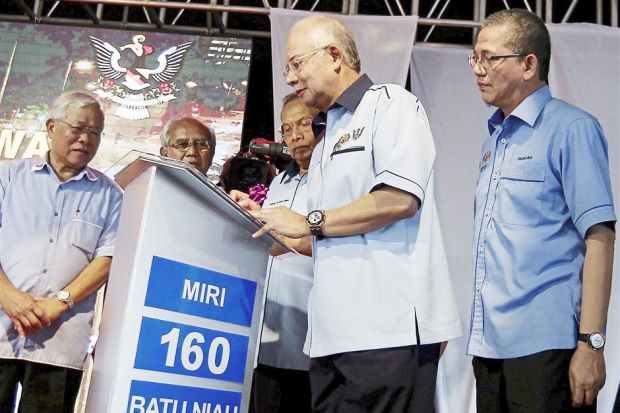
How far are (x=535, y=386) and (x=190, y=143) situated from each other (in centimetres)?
192

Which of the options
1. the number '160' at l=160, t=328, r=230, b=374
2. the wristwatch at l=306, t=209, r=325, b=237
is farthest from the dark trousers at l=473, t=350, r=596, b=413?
the number '160' at l=160, t=328, r=230, b=374

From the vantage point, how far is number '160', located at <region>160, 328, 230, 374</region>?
160cm

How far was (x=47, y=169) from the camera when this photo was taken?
3.06 metres

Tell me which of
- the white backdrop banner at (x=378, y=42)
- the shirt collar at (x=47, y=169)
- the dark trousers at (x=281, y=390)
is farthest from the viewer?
the white backdrop banner at (x=378, y=42)

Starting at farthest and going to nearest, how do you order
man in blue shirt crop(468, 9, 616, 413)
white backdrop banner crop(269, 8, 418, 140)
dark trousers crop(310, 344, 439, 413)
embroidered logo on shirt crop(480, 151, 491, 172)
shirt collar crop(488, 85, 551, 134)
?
white backdrop banner crop(269, 8, 418, 140), embroidered logo on shirt crop(480, 151, 491, 172), shirt collar crop(488, 85, 551, 134), man in blue shirt crop(468, 9, 616, 413), dark trousers crop(310, 344, 439, 413)

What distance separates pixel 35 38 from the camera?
5.43 meters

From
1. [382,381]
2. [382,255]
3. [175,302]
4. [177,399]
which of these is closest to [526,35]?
[382,255]

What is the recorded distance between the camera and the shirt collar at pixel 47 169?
3.06m

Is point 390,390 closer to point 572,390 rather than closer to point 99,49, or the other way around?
point 572,390

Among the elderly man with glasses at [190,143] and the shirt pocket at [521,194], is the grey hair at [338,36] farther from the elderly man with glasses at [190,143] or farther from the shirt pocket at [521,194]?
the elderly man with glasses at [190,143]

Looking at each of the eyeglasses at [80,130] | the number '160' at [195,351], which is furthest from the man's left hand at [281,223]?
the eyeglasses at [80,130]

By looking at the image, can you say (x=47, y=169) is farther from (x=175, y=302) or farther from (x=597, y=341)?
(x=597, y=341)

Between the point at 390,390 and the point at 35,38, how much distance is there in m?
4.66

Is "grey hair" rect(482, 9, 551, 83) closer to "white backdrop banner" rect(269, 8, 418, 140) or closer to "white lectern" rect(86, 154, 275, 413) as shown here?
"white lectern" rect(86, 154, 275, 413)
